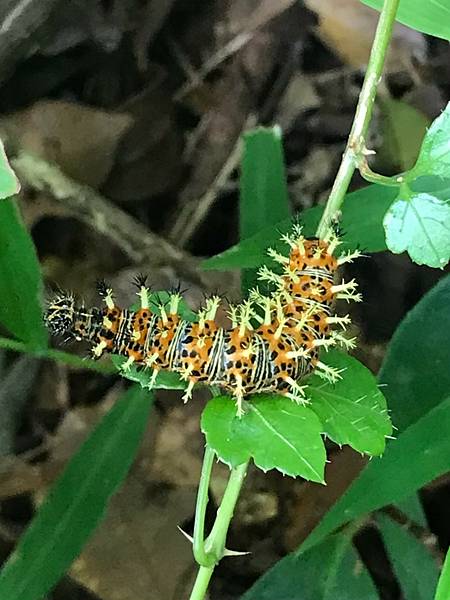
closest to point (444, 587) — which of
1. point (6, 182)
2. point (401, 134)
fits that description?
point (6, 182)

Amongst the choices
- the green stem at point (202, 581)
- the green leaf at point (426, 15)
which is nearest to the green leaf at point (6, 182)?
the green stem at point (202, 581)

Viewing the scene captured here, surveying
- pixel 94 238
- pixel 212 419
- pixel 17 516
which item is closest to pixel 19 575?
pixel 17 516

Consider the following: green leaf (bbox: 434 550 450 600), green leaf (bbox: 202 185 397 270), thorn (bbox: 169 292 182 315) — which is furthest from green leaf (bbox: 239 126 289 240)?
green leaf (bbox: 434 550 450 600)

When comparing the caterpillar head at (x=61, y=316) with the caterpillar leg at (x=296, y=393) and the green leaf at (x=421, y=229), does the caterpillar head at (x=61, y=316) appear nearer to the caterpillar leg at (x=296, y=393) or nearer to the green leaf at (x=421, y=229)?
the caterpillar leg at (x=296, y=393)

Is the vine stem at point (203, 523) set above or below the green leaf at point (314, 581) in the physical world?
above

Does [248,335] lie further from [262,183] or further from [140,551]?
[140,551]

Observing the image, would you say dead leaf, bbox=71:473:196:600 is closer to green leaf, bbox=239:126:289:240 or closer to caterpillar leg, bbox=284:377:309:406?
green leaf, bbox=239:126:289:240
